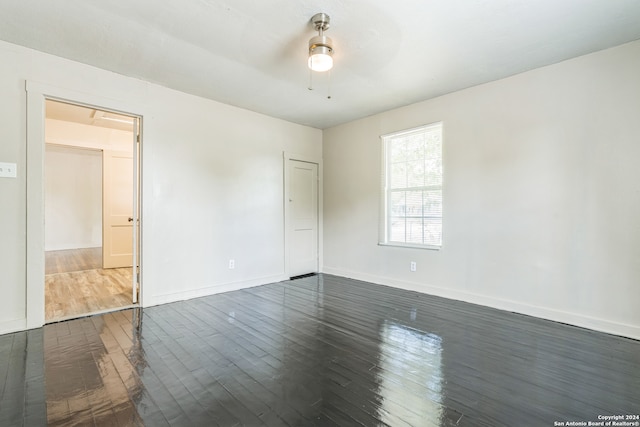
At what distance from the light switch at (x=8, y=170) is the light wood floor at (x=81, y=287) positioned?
A: 56.3 inches

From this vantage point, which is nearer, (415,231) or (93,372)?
(93,372)

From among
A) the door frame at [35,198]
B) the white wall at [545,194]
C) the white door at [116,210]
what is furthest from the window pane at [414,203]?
the white door at [116,210]

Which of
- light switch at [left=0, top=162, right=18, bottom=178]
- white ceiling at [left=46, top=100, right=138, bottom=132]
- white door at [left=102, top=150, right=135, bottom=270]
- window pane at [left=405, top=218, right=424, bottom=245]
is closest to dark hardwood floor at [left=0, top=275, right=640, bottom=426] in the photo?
window pane at [left=405, top=218, right=424, bottom=245]

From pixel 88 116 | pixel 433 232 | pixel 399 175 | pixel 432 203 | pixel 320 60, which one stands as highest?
pixel 88 116

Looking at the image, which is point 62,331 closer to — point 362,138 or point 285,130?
point 285,130

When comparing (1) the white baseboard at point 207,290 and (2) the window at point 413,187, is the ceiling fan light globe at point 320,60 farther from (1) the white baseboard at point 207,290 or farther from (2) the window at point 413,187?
(1) the white baseboard at point 207,290

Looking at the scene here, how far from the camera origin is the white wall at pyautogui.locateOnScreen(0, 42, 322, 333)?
9.02 ft

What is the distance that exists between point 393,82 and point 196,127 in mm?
2536

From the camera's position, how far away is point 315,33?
8.21ft

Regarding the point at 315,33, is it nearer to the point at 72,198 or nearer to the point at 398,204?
the point at 398,204

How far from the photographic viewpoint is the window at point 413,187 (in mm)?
4027

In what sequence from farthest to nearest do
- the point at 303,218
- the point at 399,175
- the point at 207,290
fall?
the point at 303,218 < the point at 399,175 < the point at 207,290

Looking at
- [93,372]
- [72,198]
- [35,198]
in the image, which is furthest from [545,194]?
[72,198]

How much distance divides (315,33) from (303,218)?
10.5ft
